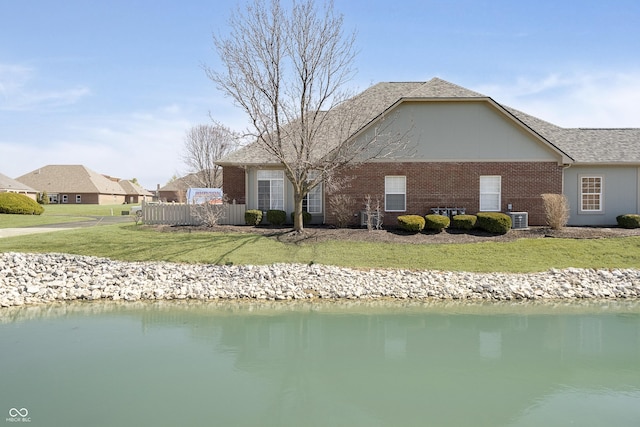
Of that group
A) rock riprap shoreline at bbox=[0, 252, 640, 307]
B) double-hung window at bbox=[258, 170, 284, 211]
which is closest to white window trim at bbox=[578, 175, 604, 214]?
rock riprap shoreline at bbox=[0, 252, 640, 307]

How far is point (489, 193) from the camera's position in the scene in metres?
21.2

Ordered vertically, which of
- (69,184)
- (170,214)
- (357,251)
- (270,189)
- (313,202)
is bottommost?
(357,251)

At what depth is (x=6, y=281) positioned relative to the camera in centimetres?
1428

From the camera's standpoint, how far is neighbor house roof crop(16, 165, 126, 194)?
60.5 m

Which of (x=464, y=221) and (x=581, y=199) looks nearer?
(x=464, y=221)

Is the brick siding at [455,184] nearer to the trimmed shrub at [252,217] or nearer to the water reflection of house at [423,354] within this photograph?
the trimmed shrub at [252,217]

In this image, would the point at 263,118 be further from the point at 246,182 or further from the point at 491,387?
the point at 491,387

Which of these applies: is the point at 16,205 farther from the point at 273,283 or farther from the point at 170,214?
the point at 273,283

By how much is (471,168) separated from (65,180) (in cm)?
5929

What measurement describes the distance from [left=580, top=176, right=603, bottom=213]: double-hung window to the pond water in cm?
986

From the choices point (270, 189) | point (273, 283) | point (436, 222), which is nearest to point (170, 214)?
point (270, 189)

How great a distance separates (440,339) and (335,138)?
12952 millimetres

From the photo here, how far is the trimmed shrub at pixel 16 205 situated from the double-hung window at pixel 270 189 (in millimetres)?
22519

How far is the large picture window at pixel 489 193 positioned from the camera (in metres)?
21.1
